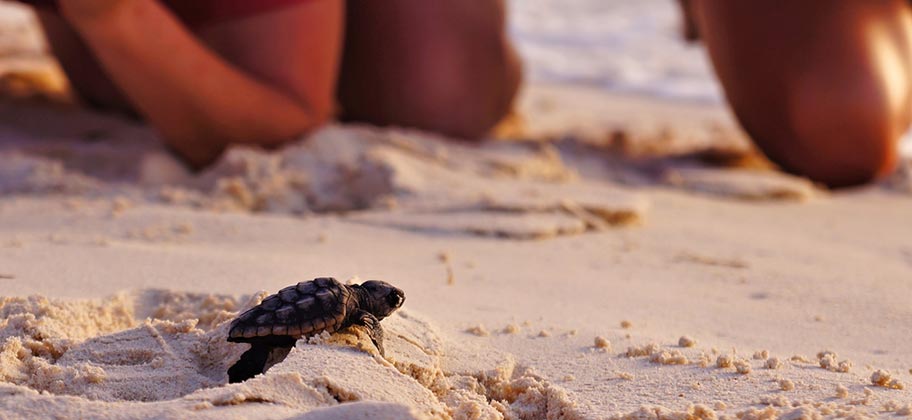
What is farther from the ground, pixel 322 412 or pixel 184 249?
pixel 322 412

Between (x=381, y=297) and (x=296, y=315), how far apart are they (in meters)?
0.14

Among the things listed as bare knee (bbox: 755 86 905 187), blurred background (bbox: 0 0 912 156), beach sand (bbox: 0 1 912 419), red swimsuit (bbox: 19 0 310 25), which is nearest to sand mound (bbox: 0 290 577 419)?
beach sand (bbox: 0 1 912 419)

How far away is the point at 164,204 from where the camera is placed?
1840mm

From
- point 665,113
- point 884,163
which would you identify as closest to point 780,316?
point 884,163

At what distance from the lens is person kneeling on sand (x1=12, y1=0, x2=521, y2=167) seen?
6.44 feet

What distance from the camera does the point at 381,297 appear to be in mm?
1058

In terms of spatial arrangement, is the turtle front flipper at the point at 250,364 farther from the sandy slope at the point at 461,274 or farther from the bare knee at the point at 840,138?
the bare knee at the point at 840,138

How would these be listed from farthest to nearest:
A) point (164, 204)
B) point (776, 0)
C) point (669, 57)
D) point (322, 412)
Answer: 1. point (669, 57)
2. point (776, 0)
3. point (164, 204)
4. point (322, 412)

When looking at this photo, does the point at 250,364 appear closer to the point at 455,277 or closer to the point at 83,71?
the point at 455,277

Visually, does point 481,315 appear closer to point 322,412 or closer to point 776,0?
point 322,412

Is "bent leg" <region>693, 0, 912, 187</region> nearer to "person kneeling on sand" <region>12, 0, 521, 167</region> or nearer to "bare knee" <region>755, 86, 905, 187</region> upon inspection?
"bare knee" <region>755, 86, 905, 187</region>

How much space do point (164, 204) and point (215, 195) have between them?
10 centimetres

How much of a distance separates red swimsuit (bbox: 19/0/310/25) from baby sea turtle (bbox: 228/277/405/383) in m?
1.34

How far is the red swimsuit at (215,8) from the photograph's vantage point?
2.21m
